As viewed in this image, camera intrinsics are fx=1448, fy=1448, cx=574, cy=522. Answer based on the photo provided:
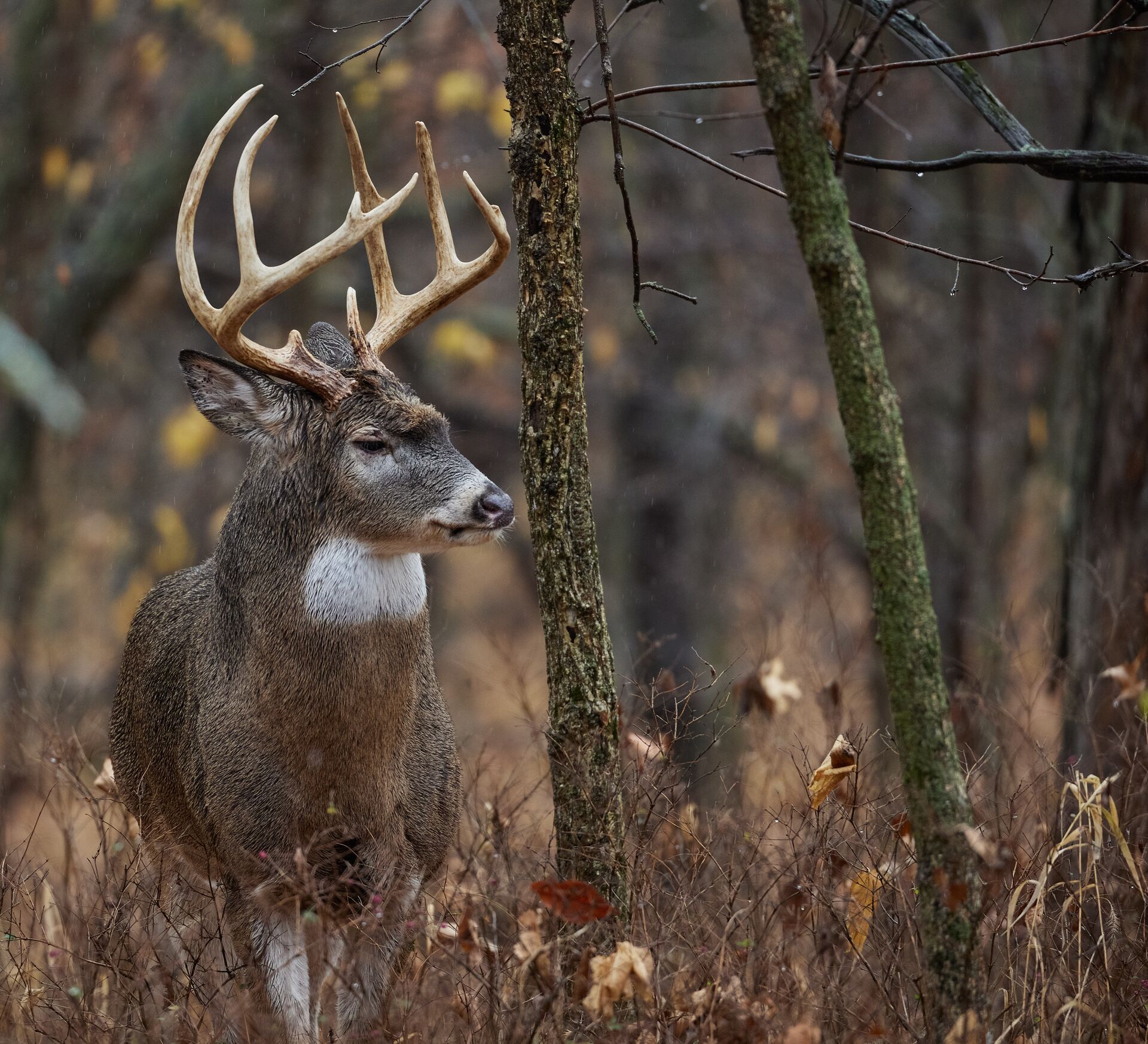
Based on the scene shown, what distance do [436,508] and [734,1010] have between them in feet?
5.93

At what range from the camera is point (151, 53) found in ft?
33.9

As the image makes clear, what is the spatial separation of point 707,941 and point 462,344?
7.87 m

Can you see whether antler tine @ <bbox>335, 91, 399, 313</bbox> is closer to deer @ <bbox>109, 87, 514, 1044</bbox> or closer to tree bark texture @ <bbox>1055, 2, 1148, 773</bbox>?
deer @ <bbox>109, 87, 514, 1044</bbox>

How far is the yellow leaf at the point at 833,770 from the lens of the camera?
4.00m

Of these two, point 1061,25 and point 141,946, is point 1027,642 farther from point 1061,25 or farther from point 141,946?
point 141,946

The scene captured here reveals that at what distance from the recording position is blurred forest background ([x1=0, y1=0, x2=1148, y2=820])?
632 centimetres

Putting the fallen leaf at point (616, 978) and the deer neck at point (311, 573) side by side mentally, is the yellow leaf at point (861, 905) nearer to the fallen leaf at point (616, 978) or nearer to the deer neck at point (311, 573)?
the fallen leaf at point (616, 978)

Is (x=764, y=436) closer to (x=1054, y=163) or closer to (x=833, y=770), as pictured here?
(x=833, y=770)

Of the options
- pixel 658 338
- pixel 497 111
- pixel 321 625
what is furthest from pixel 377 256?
pixel 658 338

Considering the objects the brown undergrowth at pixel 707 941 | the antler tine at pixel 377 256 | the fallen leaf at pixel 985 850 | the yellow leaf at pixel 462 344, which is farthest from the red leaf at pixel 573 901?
the yellow leaf at pixel 462 344

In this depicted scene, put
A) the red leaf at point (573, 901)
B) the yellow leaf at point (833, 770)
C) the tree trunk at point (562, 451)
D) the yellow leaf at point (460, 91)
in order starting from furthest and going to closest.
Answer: the yellow leaf at point (460, 91) < the yellow leaf at point (833, 770) < the tree trunk at point (562, 451) < the red leaf at point (573, 901)

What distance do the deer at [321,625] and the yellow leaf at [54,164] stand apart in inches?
237

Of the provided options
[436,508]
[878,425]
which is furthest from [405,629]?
[878,425]

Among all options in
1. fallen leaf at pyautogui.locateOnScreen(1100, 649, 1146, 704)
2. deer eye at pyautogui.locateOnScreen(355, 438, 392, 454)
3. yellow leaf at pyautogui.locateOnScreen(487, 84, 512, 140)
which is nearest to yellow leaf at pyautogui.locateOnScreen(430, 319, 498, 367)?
yellow leaf at pyautogui.locateOnScreen(487, 84, 512, 140)
